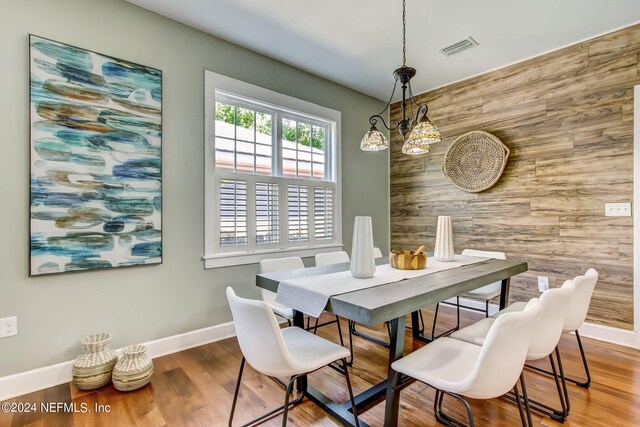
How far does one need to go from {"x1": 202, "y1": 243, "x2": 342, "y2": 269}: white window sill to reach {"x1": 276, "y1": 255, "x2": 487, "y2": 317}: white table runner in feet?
3.96

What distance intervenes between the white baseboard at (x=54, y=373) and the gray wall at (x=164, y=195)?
0.04 meters

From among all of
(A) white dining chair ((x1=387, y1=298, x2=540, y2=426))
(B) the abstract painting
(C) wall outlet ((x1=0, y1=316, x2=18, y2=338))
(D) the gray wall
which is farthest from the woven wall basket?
(C) wall outlet ((x1=0, y1=316, x2=18, y2=338))

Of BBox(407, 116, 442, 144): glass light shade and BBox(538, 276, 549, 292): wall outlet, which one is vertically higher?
BBox(407, 116, 442, 144): glass light shade

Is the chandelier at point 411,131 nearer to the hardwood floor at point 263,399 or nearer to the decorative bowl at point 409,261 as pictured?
the decorative bowl at point 409,261

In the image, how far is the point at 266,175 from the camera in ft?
10.5

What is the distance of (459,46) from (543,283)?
2503 mm

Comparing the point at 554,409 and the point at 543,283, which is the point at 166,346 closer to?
the point at 554,409

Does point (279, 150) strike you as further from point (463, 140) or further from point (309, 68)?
point (463, 140)

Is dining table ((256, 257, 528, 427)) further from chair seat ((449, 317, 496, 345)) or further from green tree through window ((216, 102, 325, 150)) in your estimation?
green tree through window ((216, 102, 325, 150))

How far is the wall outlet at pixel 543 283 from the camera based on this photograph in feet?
10.3

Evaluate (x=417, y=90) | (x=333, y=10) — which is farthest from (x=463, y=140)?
(x=333, y=10)

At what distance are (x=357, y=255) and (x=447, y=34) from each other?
2.27 m

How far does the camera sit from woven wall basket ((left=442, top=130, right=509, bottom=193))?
3451 millimetres

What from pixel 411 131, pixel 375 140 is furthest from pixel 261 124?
pixel 411 131
